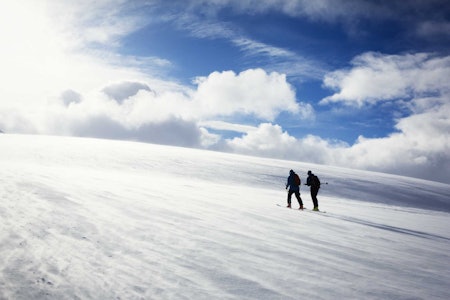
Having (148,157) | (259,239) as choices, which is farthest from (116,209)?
(148,157)

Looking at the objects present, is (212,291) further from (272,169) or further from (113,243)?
(272,169)

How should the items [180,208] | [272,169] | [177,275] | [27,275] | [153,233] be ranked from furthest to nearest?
[272,169] < [180,208] < [153,233] < [177,275] < [27,275]

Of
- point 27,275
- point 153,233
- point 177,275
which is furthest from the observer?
point 153,233

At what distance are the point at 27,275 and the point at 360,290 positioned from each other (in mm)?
4883

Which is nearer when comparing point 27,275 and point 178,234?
point 27,275

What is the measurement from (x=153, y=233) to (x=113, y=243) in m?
1.12

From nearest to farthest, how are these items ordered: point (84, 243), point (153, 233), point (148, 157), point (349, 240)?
1. point (84, 243)
2. point (153, 233)
3. point (349, 240)
4. point (148, 157)

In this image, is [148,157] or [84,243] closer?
[84,243]

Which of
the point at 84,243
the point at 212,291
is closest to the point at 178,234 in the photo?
the point at 84,243

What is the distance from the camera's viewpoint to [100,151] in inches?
1389

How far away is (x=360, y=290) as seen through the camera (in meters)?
4.73

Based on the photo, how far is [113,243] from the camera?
5.59m

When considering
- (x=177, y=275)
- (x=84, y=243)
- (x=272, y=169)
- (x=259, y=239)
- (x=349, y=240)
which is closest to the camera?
(x=177, y=275)

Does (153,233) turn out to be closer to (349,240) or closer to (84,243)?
(84,243)
